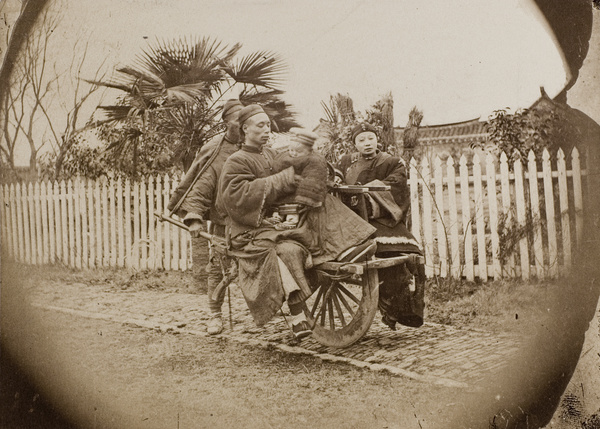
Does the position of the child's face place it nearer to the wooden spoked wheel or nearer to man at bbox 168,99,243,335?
man at bbox 168,99,243,335

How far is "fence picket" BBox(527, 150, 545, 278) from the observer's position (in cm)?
241

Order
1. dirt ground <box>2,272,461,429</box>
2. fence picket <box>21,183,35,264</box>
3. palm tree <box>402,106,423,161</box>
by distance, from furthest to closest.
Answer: fence picket <box>21,183,35,264</box> → palm tree <box>402,106,423,161</box> → dirt ground <box>2,272,461,429</box>

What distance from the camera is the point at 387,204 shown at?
243 centimetres

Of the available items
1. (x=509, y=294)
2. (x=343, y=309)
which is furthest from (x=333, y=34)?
(x=509, y=294)

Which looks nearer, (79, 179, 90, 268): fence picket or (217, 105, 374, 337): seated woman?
(217, 105, 374, 337): seated woman

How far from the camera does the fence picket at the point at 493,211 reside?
2408mm

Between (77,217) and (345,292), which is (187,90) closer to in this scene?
(77,217)

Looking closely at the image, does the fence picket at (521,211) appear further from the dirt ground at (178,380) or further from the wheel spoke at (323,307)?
the wheel spoke at (323,307)

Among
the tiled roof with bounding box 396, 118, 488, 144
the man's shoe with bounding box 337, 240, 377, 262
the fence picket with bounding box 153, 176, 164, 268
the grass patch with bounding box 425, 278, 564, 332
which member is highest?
the tiled roof with bounding box 396, 118, 488, 144

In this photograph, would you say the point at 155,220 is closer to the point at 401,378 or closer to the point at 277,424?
the point at 277,424

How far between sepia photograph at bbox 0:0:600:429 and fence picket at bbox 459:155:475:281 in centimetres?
1

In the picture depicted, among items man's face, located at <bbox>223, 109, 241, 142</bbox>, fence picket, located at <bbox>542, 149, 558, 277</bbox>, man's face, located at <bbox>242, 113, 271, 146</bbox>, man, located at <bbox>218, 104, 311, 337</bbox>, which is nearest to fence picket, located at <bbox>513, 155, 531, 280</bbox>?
fence picket, located at <bbox>542, 149, 558, 277</bbox>

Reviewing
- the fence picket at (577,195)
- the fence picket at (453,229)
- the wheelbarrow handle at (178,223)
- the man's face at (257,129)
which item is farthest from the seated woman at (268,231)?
the fence picket at (577,195)

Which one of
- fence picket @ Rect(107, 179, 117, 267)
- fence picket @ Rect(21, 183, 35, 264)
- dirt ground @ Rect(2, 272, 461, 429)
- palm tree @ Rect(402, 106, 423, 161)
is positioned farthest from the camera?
fence picket @ Rect(21, 183, 35, 264)
